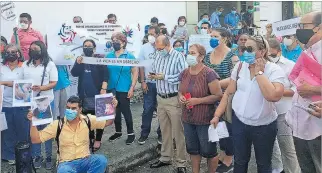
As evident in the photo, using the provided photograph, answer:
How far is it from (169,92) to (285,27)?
1.99 m

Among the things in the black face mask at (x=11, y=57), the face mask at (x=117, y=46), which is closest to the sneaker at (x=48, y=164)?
the black face mask at (x=11, y=57)

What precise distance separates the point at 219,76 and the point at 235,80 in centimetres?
90

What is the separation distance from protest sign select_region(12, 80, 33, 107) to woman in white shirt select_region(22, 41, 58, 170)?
21 centimetres

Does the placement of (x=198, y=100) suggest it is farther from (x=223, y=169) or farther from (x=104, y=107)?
(x=223, y=169)

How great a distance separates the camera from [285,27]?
561 cm

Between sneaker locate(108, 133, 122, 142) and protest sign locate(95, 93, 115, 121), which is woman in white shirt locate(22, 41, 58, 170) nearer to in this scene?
protest sign locate(95, 93, 115, 121)

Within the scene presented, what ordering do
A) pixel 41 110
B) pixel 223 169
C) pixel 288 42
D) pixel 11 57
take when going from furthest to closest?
pixel 288 42 < pixel 223 169 < pixel 11 57 < pixel 41 110

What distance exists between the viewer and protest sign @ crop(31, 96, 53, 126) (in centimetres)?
412

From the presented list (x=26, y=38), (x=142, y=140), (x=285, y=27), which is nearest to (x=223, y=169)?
(x=142, y=140)

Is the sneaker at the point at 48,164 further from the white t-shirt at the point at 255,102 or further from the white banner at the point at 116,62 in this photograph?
the white t-shirt at the point at 255,102

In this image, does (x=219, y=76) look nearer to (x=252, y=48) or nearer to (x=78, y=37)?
(x=252, y=48)

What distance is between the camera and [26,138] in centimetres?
487

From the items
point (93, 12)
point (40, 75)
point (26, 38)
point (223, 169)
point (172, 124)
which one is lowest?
point (223, 169)

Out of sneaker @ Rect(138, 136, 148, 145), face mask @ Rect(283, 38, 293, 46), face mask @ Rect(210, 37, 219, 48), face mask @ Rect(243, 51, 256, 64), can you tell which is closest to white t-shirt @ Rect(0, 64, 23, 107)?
sneaker @ Rect(138, 136, 148, 145)
